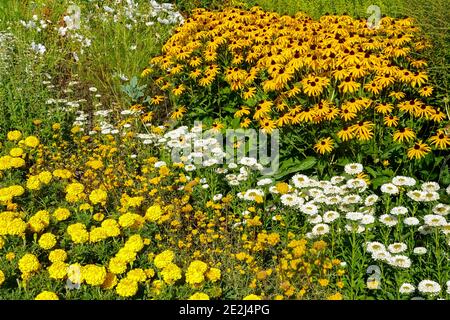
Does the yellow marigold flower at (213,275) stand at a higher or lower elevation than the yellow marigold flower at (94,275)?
lower

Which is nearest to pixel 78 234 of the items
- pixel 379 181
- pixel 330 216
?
pixel 330 216

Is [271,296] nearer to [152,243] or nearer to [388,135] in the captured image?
[152,243]

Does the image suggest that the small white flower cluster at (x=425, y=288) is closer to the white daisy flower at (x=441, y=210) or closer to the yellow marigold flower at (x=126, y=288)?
the white daisy flower at (x=441, y=210)

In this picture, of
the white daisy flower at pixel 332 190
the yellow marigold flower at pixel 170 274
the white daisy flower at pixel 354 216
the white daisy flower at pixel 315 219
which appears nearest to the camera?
the yellow marigold flower at pixel 170 274

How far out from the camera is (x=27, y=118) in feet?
17.6

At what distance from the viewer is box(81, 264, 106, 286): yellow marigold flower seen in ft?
9.50

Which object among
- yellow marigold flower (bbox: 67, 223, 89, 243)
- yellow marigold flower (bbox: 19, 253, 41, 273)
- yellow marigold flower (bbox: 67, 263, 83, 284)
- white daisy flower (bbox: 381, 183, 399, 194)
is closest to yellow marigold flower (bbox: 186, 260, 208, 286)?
yellow marigold flower (bbox: 67, 263, 83, 284)

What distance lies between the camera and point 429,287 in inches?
118

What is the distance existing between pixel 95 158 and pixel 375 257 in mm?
2621

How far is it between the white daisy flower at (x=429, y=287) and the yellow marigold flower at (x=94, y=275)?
1539 mm

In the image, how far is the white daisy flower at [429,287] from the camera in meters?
2.97

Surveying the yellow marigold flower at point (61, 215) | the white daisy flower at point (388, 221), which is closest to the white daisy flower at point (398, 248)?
the white daisy flower at point (388, 221)

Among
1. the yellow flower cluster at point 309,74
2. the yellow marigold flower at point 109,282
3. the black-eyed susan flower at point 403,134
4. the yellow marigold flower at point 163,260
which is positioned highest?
the yellow flower cluster at point 309,74

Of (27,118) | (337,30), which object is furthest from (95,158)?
(337,30)
